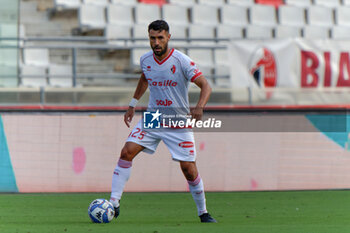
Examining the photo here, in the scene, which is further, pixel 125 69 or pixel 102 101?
pixel 125 69

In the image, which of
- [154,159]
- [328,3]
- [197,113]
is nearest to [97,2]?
[154,159]

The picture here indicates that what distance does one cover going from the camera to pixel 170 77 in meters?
7.09

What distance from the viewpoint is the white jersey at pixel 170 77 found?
7.05 meters

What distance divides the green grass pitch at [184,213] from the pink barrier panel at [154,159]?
0.45m

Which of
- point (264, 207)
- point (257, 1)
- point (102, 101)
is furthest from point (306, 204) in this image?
point (257, 1)

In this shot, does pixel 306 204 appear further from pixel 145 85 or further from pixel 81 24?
pixel 81 24

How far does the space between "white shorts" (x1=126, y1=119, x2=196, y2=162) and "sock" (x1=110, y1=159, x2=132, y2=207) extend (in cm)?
25

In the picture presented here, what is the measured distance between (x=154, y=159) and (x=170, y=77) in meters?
4.43

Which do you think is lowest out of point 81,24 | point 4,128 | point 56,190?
point 56,190

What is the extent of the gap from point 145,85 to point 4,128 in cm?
430

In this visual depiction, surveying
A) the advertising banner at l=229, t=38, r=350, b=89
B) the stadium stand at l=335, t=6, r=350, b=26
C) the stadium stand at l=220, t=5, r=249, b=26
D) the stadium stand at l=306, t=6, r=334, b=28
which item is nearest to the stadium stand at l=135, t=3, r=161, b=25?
the stadium stand at l=220, t=5, r=249, b=26

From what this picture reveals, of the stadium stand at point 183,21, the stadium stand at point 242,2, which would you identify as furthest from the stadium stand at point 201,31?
the stadium stand at point 242,2

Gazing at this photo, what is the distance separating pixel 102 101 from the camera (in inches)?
456

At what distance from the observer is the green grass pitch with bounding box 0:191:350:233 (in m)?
6.44
